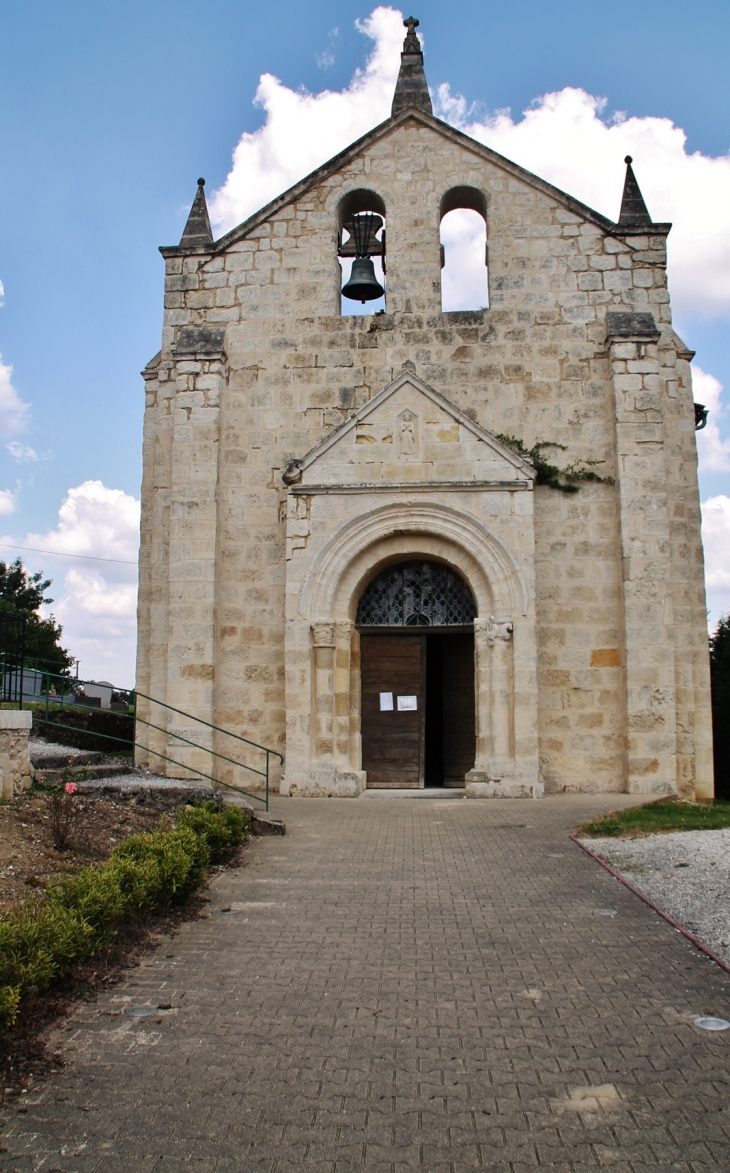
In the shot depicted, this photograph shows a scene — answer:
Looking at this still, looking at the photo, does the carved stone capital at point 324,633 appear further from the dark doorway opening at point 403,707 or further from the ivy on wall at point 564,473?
the ivy on wall at point 564,473

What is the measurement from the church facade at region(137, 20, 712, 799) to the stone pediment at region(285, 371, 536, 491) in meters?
0.03

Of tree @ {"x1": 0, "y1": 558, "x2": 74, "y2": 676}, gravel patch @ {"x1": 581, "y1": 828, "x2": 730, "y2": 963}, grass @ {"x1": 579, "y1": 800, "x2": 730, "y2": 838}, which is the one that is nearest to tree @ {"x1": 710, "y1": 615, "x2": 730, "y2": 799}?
grass @ {"x1": 579, "y1": 800, "x2": 730, "y2": 838}

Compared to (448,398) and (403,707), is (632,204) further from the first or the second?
(403,707)

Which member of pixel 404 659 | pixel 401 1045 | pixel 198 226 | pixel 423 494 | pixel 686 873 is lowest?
pixel 401 1045

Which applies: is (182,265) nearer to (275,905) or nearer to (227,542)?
Answer: (227,542)

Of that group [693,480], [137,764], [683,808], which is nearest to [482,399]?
[693,480]

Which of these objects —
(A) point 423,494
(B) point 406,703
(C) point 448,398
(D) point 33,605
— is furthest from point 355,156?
(D) point 33,605

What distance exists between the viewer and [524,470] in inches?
526

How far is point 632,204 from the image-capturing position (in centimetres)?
1490

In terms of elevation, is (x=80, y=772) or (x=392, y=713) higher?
(x=392, y=713)

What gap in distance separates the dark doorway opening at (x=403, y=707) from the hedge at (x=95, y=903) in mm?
6278

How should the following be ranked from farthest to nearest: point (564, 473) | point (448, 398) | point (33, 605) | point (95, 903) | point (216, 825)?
point (33, 605), point (448, 398), point (564, 473), point (216, 825), point (95, 903)

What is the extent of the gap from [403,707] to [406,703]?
0.28 ft

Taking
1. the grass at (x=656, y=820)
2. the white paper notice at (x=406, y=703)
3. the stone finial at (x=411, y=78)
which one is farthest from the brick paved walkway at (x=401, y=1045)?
the stone finial at (x=411, y=78)
